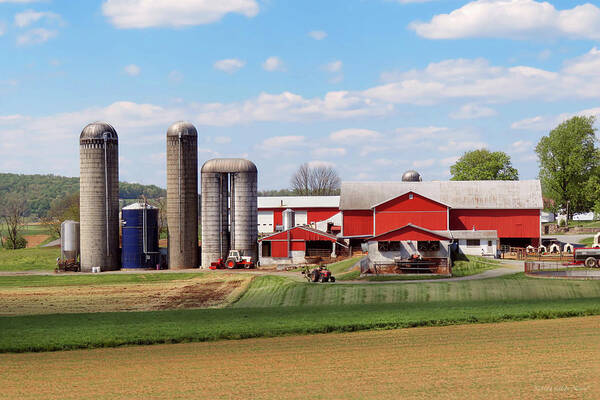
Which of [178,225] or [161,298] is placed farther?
[178,225]

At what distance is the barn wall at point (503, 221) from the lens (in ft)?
238

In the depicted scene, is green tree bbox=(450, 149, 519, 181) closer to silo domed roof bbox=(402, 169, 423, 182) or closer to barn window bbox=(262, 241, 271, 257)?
silo domed roof bbox=(402, 169, 423, 182)

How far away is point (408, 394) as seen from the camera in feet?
64.0

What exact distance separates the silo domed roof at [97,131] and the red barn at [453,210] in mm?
23513

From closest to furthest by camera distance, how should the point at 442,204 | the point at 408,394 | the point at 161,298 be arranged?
the point at 408,394
the point at 161,298
the point at 442,204

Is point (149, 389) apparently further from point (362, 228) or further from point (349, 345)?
point (362, 228)

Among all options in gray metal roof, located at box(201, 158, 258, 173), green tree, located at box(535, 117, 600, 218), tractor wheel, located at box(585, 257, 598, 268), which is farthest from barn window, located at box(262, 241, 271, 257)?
green tree, located at box(535, 117, 600, 218)

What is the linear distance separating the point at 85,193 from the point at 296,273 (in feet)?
69.6

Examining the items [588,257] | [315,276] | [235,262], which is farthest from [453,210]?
[315,276]

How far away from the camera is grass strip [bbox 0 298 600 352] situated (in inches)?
1127

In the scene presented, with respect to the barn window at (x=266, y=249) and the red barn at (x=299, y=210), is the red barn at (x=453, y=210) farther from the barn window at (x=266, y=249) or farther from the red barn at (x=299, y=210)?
Result: the red barn at (x=299, y=210)

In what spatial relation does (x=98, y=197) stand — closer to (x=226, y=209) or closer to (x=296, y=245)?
(x=226, y=209)

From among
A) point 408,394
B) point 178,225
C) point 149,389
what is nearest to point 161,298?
point 178,225

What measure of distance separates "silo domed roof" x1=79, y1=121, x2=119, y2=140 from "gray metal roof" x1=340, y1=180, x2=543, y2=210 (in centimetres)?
2339
